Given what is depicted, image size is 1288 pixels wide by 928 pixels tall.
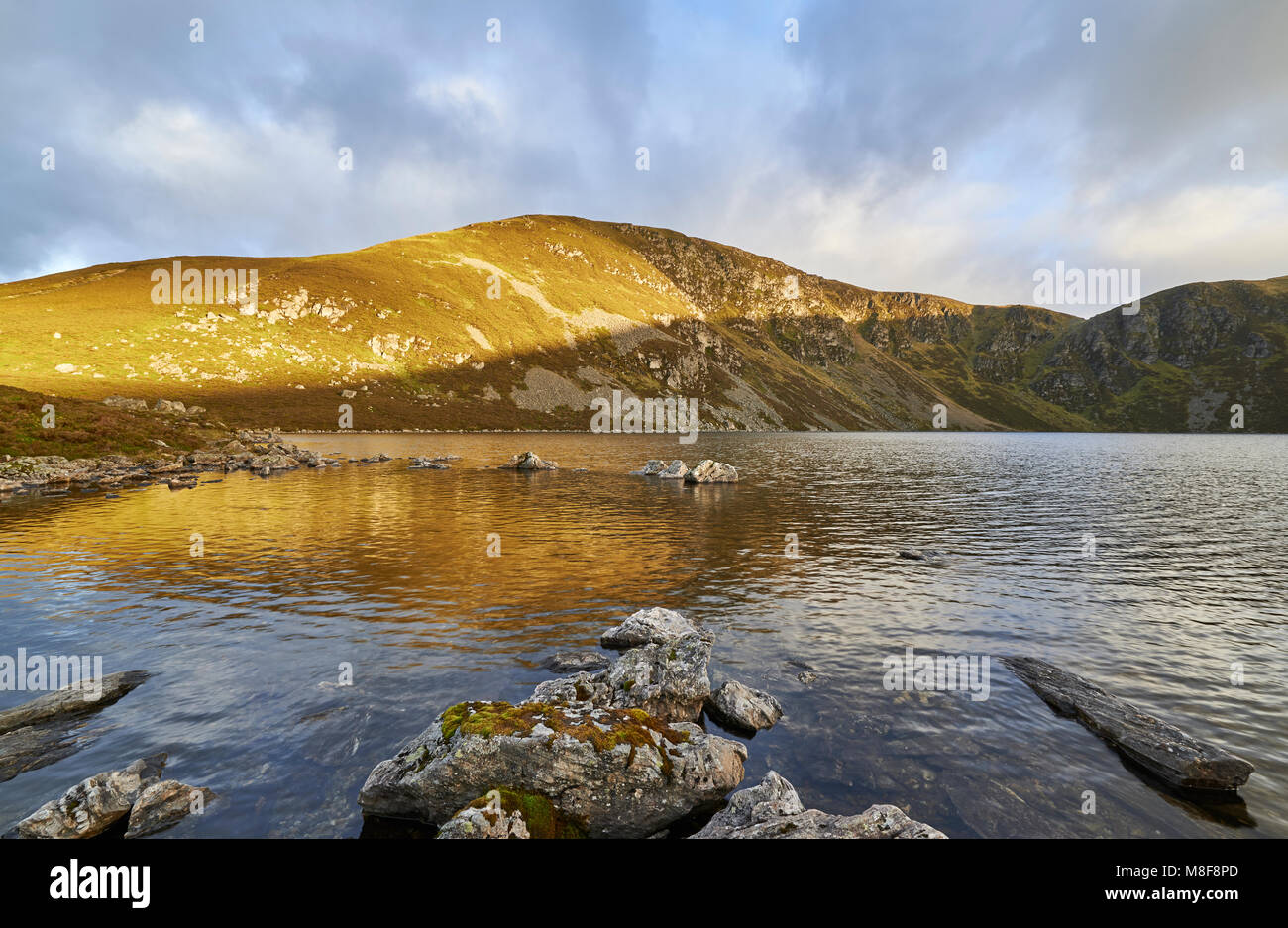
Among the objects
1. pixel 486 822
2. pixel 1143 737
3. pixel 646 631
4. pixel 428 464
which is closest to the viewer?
pixel 486 822

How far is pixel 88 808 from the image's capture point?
9.20 metres

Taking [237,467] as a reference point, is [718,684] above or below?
below

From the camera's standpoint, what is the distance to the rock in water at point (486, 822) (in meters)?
8.23

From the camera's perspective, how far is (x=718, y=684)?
15742 mm

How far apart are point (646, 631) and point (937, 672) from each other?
9405mm

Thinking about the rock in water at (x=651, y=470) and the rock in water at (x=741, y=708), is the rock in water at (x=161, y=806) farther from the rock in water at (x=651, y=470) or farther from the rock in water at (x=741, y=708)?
the rock in water at (x=651, y=470)

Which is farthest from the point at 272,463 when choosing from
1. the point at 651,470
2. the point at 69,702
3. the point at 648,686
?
the point at 648,686

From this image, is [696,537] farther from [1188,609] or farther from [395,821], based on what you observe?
[395,821]
